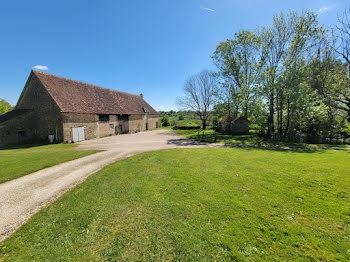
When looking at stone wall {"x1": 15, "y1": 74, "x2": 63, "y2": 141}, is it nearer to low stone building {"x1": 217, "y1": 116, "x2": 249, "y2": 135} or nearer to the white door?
the white door

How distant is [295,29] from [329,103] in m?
11.6

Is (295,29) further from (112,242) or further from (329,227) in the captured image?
(112,242)

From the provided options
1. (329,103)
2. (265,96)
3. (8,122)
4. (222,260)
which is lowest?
(222,260)

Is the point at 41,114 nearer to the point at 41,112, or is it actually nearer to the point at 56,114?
the point at 41,112

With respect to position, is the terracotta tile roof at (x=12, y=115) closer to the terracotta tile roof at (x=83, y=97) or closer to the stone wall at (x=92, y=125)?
the terracotta tile roof at (x=83, y=97)

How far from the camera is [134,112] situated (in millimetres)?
29734

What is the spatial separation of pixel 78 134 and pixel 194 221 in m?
21.0

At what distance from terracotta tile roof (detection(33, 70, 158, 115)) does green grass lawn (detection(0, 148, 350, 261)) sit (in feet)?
Result: 58.0

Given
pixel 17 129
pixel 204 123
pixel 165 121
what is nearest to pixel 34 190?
pixel 17 129

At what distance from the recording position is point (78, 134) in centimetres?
1884

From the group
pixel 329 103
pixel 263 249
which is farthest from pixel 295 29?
pixel 263 249

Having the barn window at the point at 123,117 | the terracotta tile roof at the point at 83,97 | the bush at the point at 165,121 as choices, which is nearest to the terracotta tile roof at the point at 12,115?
the terracotta tile roof at the point at 83,97

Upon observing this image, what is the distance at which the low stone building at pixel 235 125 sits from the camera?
24.8m

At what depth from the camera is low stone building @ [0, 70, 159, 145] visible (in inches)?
680
